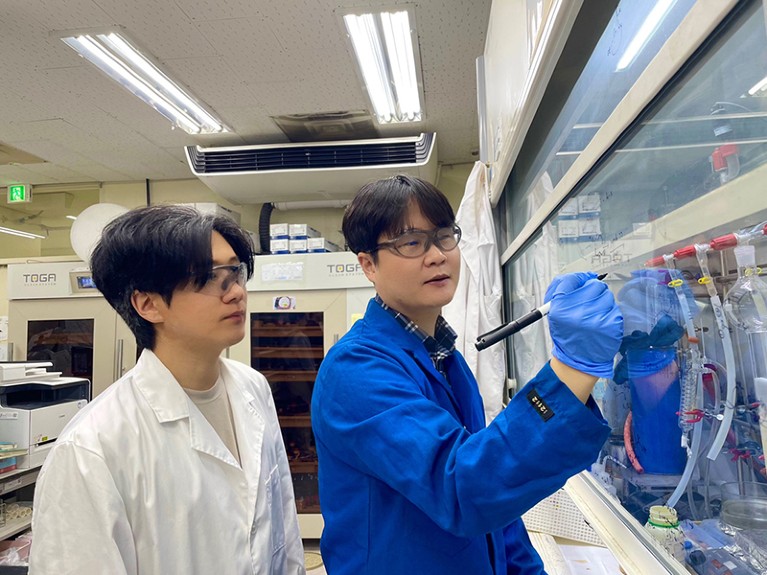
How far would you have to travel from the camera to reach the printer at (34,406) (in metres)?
2.35

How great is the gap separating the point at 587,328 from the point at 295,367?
299cm

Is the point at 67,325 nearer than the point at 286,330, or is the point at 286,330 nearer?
the point at 286,330

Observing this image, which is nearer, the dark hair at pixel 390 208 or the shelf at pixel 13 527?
the dark hair at pixel 390 208

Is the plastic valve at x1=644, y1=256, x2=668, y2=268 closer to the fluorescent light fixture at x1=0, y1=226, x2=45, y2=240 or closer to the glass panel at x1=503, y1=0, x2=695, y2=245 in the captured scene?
the glass panel at x1=503, y1=0, x2=695, y2=245

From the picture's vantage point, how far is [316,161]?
10.9 ft

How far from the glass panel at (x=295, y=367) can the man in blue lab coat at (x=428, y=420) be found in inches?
94.5

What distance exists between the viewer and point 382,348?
0.77 metres

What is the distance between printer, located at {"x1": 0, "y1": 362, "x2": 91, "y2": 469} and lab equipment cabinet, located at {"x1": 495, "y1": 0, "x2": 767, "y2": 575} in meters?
2.26

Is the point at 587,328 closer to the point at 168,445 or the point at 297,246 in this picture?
the point at 168,445

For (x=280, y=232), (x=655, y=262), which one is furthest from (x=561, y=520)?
(x=280, y=232)

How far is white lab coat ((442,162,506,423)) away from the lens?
2.24 m

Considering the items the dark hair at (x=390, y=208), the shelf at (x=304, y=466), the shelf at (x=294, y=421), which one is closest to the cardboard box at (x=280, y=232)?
the shelf at (x=294, y=421)

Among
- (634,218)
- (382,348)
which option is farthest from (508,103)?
(382,348)

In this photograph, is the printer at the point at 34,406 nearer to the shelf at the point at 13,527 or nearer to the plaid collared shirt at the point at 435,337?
the shelf at the point at 13,527
